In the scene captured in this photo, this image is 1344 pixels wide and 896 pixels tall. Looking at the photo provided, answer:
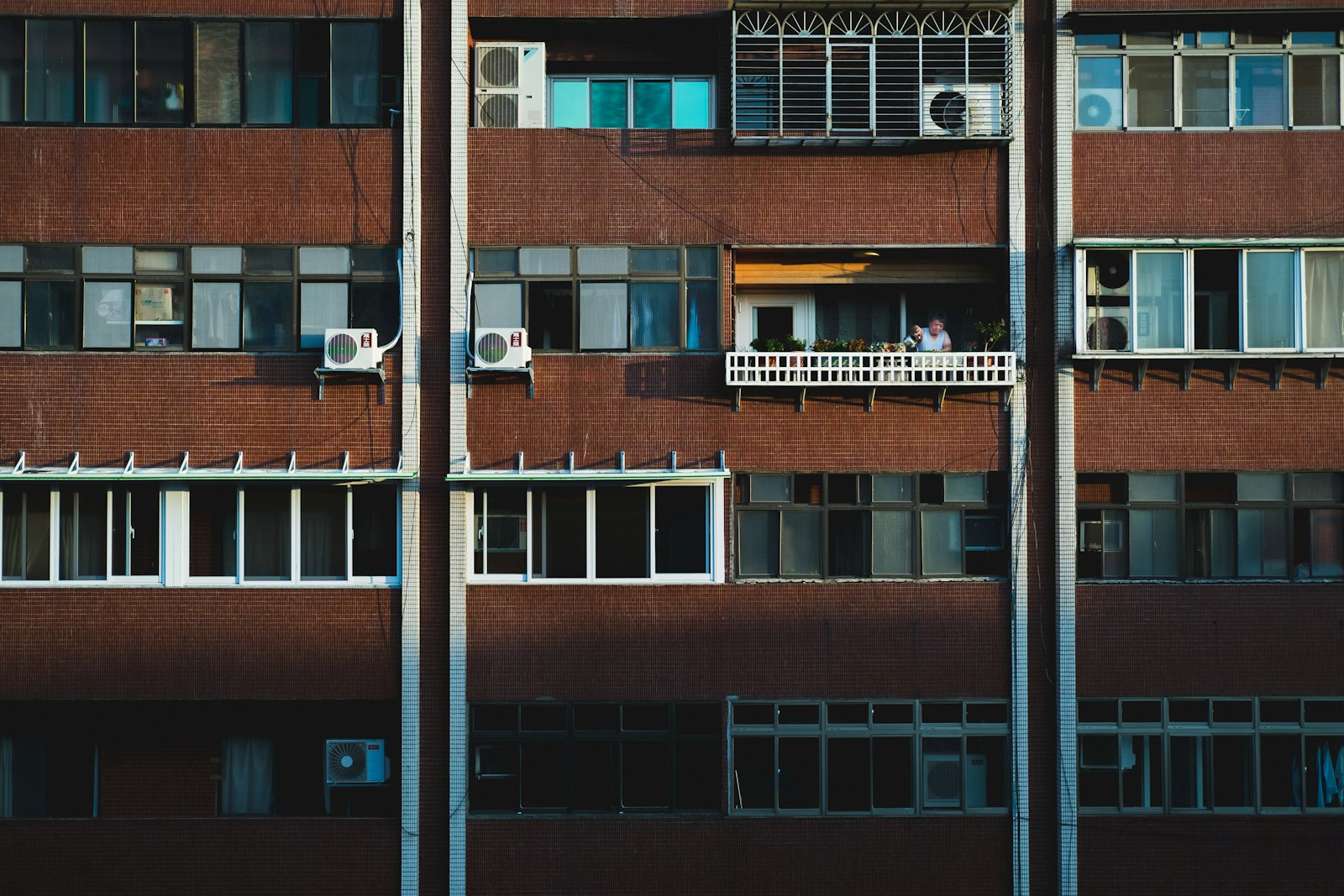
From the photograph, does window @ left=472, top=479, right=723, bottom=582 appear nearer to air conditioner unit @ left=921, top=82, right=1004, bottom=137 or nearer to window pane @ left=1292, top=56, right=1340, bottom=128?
air conditioner unit @ left=921, top=82, right=1004, bottom=137

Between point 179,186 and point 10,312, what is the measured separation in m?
2.73

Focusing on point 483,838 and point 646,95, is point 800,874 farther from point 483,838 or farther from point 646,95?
point 646,95

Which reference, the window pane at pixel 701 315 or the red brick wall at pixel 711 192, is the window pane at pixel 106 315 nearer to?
the red brick wall at pixel 711 192

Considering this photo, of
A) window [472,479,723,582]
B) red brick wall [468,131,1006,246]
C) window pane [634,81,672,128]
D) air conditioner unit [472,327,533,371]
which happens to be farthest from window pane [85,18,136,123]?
window [472,479,723,582]

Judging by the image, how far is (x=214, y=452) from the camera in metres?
14.3

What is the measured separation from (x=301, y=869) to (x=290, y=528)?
171 inches

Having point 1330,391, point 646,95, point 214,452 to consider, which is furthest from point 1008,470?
point 214,452

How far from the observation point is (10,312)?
14.5 meters

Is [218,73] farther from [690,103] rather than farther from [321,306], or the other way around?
[690,103]

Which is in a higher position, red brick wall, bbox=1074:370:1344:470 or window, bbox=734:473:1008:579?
red brick wall, bbox=1074:370:1344:470

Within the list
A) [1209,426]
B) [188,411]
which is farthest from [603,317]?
[1209,426]

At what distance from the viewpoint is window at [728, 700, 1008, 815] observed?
47.2ft

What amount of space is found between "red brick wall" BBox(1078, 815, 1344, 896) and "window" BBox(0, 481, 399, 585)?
32.1 feet

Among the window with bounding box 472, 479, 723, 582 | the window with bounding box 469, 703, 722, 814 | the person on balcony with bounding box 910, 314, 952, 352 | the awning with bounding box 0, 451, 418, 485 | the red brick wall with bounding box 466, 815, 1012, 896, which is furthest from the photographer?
the person on balcony with bounding box 910, 314, 952, 352
